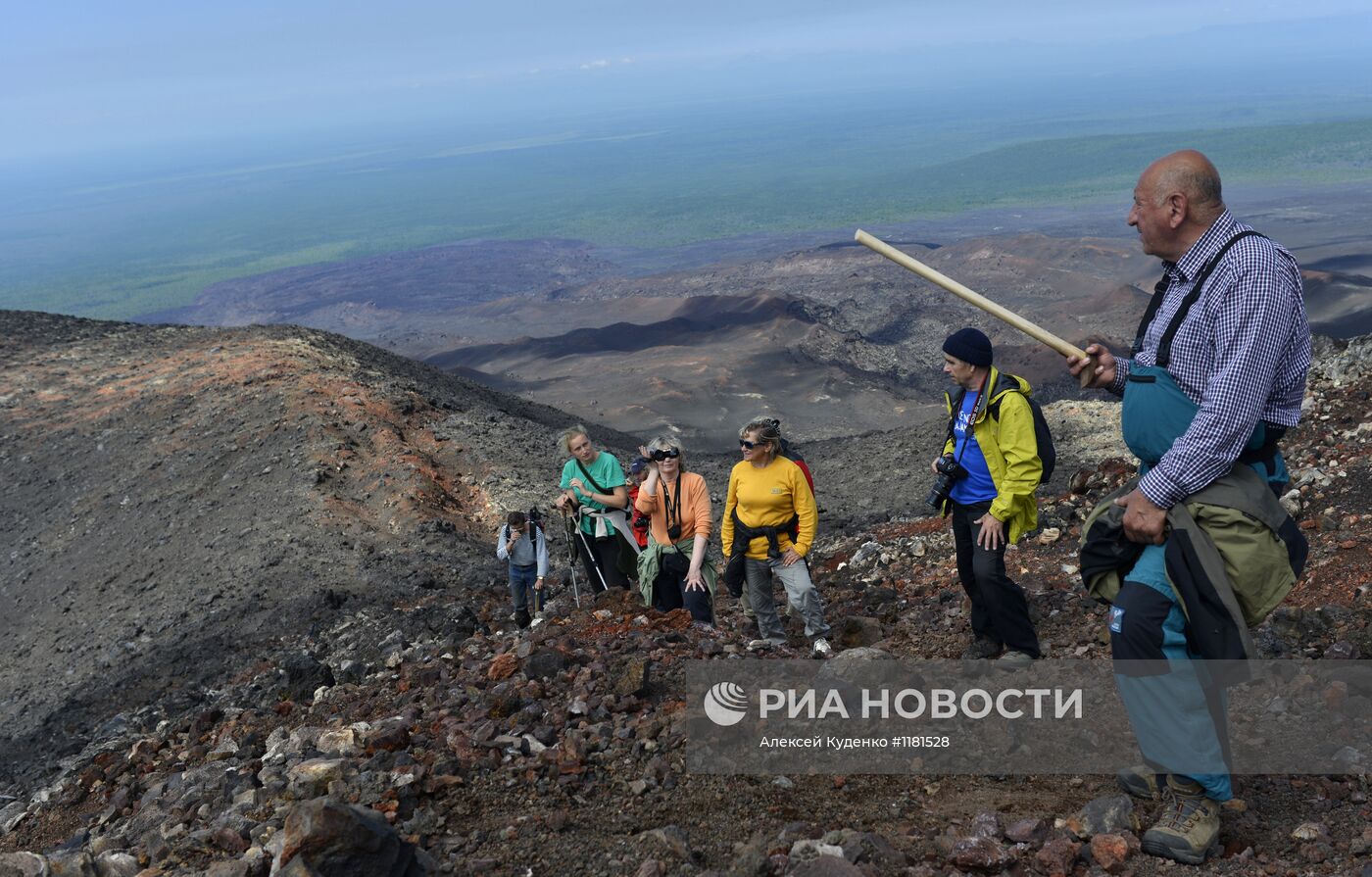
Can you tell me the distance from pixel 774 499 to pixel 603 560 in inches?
90.0

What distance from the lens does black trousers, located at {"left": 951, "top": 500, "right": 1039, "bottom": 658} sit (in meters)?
5.03

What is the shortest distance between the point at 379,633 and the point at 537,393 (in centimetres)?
3001

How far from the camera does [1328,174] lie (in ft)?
389

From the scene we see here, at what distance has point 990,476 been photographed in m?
5.04

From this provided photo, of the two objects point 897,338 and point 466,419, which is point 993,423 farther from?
point 897,338

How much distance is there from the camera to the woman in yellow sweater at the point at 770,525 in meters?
5.94

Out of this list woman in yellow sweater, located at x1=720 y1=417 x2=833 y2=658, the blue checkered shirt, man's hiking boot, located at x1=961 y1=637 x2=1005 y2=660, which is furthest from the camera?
woman in yellow sweater, located at x1=720 y1=417 x2=833 y2=658

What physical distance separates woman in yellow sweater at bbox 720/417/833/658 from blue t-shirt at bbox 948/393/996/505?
1.02m

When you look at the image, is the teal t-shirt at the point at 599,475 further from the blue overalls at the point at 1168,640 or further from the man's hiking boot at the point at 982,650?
the blue overalls at the point at 1168,640

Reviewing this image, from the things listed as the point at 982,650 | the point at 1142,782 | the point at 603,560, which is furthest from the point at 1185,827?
the point at 603,560

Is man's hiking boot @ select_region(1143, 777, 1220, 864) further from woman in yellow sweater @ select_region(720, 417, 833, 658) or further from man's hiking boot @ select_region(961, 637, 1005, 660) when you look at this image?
woman in yellow sweater @ select_region(720, 417, 833, 658)

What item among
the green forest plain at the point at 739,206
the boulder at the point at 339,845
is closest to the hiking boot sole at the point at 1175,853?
the boulder at the point at 339,845

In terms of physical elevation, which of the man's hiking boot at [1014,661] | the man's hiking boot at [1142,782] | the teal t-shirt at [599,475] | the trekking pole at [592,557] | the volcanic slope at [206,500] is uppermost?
the teal t-shirt at [599,475]

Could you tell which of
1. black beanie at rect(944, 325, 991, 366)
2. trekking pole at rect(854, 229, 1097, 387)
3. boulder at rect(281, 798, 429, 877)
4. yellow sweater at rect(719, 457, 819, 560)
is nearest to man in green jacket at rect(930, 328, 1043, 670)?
black beanie at rect(944, 325, 991, 366)
